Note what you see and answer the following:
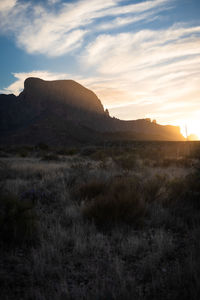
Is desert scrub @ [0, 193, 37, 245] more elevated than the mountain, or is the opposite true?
the mountain

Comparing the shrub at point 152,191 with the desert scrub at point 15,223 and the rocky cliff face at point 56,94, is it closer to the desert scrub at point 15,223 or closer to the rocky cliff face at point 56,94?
the desert scrub at point 15,223

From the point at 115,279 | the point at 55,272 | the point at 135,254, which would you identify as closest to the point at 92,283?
the point at 115,279

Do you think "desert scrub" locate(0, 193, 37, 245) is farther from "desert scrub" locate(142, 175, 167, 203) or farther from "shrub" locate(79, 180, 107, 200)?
"desert scrub" locate(142, 175, 167, 203)

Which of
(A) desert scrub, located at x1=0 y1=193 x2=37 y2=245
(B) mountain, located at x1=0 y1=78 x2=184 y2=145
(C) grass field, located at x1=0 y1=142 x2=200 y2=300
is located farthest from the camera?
(B) mountain, located at x1=0 y1=78 x2=184 y2=145

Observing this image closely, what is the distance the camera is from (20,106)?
125 meters

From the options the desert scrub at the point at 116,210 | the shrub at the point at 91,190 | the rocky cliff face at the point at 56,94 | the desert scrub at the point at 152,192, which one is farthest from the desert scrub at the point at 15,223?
the rocky cliff face at the point at 56,94

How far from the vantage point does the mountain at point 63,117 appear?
79738 mm

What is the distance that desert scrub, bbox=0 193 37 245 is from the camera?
11.7 feet

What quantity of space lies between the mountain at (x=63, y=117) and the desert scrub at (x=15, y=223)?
229ft

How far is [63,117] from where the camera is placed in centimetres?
10125

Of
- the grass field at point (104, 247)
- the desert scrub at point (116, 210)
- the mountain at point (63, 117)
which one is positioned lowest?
the grass field at point (104, 247)

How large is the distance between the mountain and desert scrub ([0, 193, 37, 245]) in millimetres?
69784

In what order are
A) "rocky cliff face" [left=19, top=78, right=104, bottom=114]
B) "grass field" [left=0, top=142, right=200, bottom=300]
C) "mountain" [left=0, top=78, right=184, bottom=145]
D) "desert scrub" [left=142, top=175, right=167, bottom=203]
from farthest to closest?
"rocky cliff face" [left=19, top=78, right=104, bottom=114] < "mountain" [left=0, top=78, right=184, bottom=145] < "desert scrub" [left=142, top=175, right=167, bottom=203] < "grass field" [left=0, top=142, right=200, bottom=300]

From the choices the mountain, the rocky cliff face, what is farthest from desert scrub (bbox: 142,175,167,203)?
the rocky cliff face
